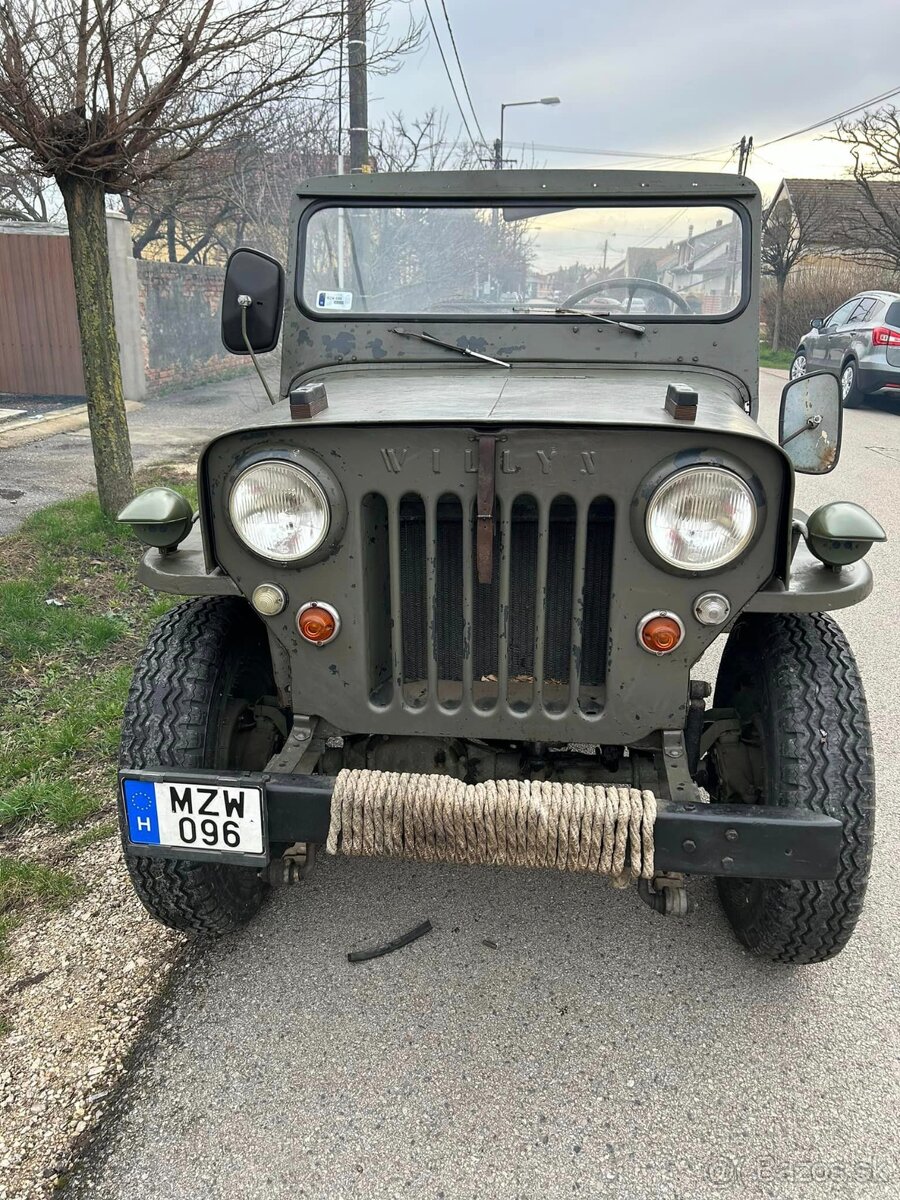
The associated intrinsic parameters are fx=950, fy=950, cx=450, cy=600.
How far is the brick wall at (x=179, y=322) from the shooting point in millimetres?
12703

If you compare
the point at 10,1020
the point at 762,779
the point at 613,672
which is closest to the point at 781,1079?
the point at 762,779

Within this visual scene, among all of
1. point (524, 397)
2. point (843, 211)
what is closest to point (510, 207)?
point (524, 397)

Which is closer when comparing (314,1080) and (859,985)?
(314,1080)

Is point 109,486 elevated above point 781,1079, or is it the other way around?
point 109,486

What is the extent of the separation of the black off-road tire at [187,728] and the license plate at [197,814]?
13 centimetres

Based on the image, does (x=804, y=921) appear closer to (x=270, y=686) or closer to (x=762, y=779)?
(x=762, y=779)

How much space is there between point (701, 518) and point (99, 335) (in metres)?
4.60

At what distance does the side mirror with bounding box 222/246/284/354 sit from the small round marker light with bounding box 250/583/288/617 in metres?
1.22

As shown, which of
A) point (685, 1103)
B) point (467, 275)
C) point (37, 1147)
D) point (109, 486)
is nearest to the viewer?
point (37, 1147)

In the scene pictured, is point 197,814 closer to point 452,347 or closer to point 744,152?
point 452,347

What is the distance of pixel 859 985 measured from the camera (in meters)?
2.53

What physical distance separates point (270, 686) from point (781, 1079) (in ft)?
5.60

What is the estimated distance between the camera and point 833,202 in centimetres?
2544

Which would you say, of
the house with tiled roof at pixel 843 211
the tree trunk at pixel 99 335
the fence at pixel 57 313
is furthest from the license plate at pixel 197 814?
the house with tiled roof at pixel 843 211
